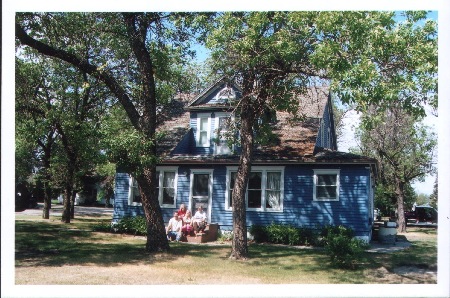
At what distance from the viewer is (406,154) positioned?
1939 cm

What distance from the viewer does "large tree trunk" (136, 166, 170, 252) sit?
12.1 metres

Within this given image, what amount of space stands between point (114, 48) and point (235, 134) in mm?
4379

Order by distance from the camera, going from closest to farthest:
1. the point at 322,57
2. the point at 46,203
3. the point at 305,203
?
1. the point at 322,57
2. the point at 305,203
3. the point at 46,203

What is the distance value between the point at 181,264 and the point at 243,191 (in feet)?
8.47

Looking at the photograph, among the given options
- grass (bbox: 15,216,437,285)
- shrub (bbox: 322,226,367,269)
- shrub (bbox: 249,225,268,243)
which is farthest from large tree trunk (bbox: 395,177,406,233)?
shrub (bbox: 322,226,367,269)

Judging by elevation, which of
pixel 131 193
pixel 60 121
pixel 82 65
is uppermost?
pixel 82 65

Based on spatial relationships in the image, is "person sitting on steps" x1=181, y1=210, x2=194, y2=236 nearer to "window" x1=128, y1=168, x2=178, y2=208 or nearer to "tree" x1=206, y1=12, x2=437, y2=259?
"window" x1=128, y1=168, x2=178, y2=208

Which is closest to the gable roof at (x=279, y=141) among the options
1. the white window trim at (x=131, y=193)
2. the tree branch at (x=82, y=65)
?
the white window trim at (x=131, y=193)

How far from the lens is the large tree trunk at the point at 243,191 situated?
460 inches

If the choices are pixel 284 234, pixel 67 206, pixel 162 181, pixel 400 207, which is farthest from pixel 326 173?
pixel 67 206

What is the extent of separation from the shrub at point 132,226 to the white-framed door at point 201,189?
1.89m

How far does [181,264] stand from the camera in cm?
1075

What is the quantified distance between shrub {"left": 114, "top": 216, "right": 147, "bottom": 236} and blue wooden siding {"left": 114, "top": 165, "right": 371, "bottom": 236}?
714 mm

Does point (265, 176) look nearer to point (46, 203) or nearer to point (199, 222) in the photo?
point (199, 222)
